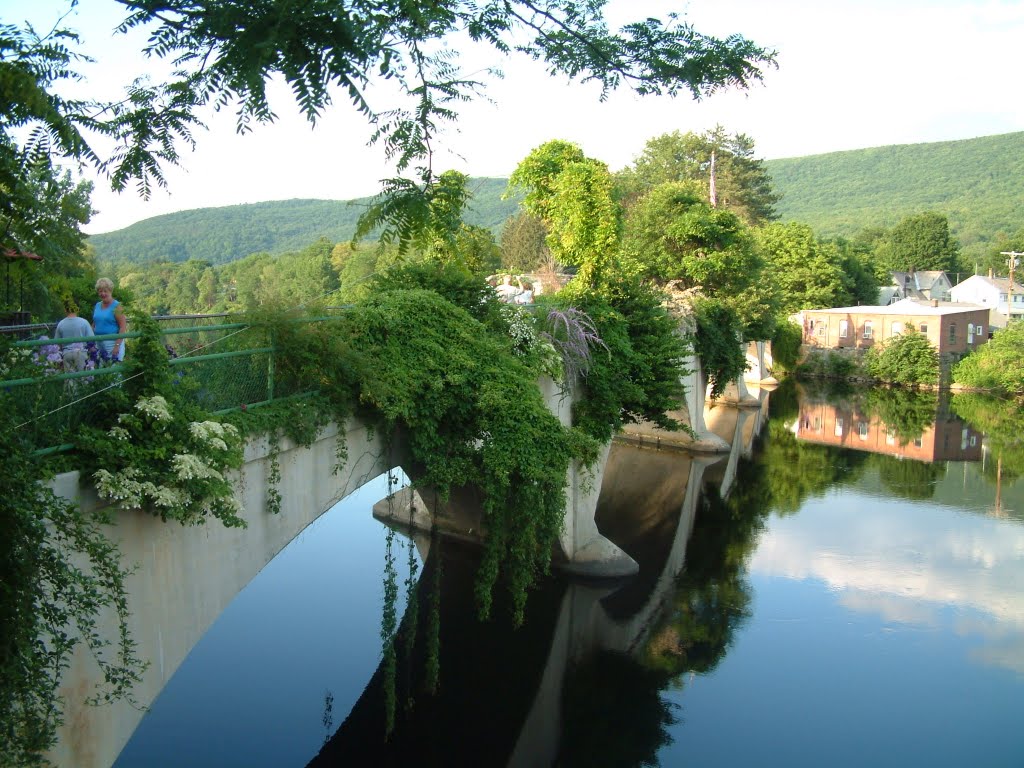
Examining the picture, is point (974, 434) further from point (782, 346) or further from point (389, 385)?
point (389, 385)

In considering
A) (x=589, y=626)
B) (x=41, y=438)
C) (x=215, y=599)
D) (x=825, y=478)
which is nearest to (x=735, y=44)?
(x=41, y=438)

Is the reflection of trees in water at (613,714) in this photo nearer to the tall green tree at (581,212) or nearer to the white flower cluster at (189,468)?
the white flower cluster at (189,468)

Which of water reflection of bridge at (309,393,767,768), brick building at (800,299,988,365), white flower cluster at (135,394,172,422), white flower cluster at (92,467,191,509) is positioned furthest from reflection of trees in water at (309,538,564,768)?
brick building at (800,299,988,365)

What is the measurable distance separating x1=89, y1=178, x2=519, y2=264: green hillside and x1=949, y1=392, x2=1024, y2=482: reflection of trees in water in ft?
80.6

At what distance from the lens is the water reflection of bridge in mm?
10484

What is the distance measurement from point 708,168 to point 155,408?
57046 millimetres

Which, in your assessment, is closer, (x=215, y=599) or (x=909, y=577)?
(x=215, y=599)

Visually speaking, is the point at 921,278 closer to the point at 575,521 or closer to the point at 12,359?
the point at 575,521

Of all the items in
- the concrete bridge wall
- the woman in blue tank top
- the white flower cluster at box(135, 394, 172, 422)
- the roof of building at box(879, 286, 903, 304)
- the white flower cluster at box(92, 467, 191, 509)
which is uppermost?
the roof of building at box(879, 286, 903, 304)

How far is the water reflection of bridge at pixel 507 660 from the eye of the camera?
34.4 ft

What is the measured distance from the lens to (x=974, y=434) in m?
31.6

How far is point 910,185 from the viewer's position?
15500 cm

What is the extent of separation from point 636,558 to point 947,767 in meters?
7.70

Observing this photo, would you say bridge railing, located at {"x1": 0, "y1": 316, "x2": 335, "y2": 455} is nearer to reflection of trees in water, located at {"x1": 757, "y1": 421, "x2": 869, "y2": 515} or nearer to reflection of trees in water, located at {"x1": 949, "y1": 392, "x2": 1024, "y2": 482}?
reflection of trees in water, located at {"x1": 757, "y1": 421, "x2": 869, "y2": 515}
